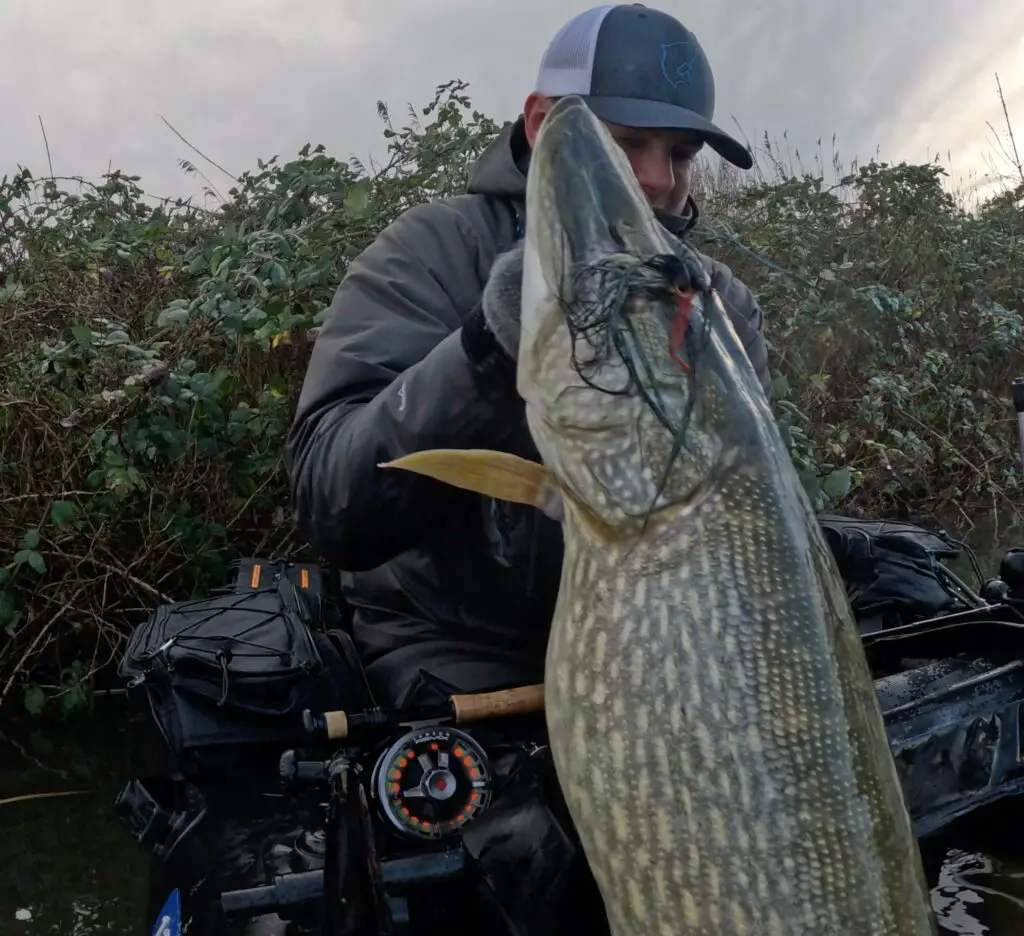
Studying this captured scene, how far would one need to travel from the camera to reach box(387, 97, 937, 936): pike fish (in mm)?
1154

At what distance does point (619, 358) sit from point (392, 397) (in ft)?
1.48

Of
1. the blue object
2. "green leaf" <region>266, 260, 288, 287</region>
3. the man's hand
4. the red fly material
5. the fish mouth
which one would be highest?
"green leaf" <region>266, 260, 288, 287</region>

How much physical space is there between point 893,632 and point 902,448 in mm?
2897

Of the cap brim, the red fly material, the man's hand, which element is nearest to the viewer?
the red fly material

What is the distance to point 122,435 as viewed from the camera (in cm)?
303

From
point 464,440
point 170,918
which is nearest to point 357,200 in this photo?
point 464,440

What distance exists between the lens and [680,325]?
1268 mm

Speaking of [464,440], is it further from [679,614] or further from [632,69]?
[632,69]

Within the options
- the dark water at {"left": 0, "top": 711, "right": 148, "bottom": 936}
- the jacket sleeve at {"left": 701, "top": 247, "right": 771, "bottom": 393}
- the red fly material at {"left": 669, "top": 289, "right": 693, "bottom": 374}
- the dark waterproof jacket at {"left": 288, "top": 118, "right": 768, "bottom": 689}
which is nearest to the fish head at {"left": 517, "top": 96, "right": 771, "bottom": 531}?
the red fly material at {"left": 669, "top": 289, "right": 693, "bottom": 374}

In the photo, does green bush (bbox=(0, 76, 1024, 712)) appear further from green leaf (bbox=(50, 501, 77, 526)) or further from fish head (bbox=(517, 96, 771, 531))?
fish head (bbox=(517, 96, 771, 531))

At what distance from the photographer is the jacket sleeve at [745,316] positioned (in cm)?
232

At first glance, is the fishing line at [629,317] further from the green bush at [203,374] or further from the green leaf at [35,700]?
the green leaf at [35,700]

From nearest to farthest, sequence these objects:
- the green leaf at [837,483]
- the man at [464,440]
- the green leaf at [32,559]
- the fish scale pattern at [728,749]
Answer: the fish scale pattern at [728,749] < the man at [464,440] < the green leaf at [32,559] < the green leaf at [837,483]

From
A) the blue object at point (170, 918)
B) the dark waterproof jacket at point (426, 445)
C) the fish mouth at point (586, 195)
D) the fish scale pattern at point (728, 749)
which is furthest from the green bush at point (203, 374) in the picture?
the blue object at point (170, 918)
